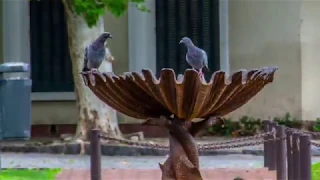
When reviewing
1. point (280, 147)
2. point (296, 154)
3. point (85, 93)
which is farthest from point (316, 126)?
point (296, 154)

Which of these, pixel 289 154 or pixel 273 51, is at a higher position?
pixel 273 51

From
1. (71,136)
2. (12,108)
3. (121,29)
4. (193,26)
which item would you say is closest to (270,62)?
(193,26)

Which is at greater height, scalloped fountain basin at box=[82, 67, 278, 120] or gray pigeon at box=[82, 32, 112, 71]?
gray pigeon at box=[82, 32, 112, 71]

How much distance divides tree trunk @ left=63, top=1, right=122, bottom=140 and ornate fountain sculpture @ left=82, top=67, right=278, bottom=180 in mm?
8774

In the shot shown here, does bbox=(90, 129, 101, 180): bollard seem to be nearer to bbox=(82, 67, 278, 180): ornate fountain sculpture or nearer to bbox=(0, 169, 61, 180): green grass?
bbox=(0, 169, 61, 180): green grass

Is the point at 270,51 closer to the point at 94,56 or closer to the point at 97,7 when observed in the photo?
the point at 97,7

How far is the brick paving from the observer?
10766mm

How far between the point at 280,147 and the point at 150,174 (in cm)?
243

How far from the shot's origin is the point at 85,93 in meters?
15.4

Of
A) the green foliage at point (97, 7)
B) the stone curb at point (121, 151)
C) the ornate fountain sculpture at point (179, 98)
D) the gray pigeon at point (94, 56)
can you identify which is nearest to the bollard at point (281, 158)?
the gray pigeon at point (94, 56)

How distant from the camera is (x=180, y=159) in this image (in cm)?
630

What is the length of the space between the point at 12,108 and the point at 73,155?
3.94 m

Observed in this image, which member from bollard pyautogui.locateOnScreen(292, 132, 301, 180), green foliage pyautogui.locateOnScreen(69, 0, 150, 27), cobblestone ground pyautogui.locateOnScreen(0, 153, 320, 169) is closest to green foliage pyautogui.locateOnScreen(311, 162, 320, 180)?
cobblestone ground pyautogui.locateOnScreen(0, 153, 320, 169)

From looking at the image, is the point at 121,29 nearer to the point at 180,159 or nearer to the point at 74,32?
the point at 74,32
